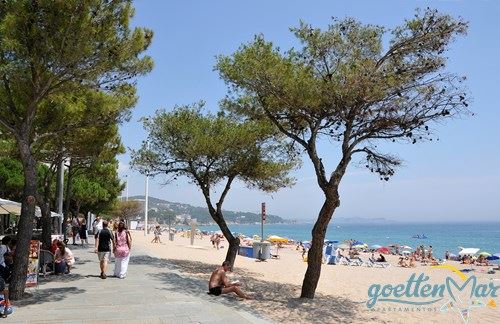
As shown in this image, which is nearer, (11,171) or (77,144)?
(77,144)

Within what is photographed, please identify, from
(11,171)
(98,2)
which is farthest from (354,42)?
(11,171)

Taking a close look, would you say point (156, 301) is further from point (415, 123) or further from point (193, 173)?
point (193, 173)

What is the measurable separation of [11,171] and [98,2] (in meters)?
23.0

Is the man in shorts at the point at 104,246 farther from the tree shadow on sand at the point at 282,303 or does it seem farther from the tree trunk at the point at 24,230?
the tree trunk at the point at 24,230

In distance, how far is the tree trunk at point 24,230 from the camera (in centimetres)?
864

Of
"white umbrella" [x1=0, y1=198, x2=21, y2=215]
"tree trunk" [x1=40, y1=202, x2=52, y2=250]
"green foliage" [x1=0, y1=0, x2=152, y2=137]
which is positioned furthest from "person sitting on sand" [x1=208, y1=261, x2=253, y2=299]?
"tree trunk" [x1=40, y1=202, x2=52, y2=250]

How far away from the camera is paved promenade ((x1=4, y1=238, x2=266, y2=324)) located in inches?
292

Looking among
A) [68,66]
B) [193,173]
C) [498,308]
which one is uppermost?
[68,66]

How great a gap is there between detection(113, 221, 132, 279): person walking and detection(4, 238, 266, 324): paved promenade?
0.89 feet

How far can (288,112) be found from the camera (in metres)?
11.7

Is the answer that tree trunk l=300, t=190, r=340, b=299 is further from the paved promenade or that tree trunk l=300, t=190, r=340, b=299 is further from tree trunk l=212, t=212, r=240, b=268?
tree trunk l=212, t=212, r=240, b=268

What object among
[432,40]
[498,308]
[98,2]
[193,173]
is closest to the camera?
[98,2]

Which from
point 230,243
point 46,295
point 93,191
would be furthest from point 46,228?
point 93,191

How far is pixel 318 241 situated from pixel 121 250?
489cm
